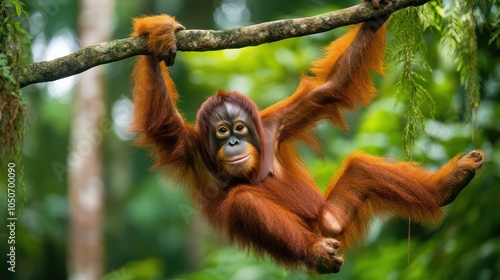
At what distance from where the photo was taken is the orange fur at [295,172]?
16.2ft

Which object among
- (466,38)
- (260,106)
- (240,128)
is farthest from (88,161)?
(466,38)

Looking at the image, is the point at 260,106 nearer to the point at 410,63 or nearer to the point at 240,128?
the point at 240,128

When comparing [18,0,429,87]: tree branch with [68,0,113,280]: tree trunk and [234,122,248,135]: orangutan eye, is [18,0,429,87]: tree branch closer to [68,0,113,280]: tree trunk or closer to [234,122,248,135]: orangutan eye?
[234,122,248,135]: orangutan eye

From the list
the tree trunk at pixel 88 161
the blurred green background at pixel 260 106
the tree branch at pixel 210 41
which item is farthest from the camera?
the tree trunk at pixel 88 161

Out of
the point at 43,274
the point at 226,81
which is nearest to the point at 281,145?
the point at 226,81

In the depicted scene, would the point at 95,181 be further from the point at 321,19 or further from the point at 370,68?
the point at 321,19

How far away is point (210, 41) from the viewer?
4.30 m

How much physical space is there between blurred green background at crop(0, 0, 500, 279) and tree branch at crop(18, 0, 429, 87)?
2.45ft

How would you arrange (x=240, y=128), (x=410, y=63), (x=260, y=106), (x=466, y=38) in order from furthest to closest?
(x=260, y=106) < (x=240, y=128) < (x=466, y=38) < (x=410, y=63)

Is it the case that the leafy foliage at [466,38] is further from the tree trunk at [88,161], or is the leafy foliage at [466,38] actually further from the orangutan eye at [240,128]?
the tree trunk at [88,161]

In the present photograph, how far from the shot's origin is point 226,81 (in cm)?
1038

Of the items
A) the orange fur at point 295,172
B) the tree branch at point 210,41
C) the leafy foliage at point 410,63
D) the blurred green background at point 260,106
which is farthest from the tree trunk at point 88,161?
the leafy foliage at point 410,63

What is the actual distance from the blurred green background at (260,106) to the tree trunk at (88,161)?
1.92 ft

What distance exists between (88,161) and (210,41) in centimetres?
800
